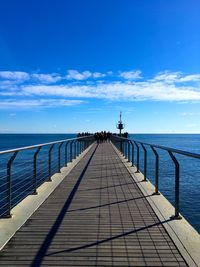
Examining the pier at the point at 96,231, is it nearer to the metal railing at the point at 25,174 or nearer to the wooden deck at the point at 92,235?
the wooden deck at the point at 92,235

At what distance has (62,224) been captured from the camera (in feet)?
16.2

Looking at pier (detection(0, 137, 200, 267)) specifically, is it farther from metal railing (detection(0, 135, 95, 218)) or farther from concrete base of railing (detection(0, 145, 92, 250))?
metal railing (detection(0, 135, 95, 218))

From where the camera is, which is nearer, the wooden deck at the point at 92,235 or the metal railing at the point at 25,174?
the wooden deck at the point at 92,235

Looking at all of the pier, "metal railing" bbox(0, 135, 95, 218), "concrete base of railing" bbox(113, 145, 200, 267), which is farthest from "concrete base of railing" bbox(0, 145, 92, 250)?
"concrete base of railing" bbox(113, 145, 200, 267)

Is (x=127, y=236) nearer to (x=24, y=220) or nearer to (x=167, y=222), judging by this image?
(x=167, y=222)

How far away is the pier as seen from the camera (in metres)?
3.71

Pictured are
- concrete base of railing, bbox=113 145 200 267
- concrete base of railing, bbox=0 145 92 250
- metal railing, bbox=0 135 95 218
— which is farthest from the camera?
metal railing, bbox=0 135 95 218

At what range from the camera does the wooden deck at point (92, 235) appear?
368 cm

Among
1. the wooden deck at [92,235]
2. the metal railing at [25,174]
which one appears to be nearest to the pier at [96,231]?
the wooden deck at [92,235]

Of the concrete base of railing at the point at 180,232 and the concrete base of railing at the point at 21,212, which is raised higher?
the concrete base of railing at the point at 21,212

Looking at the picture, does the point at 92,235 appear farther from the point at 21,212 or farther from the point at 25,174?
the point at 25,174

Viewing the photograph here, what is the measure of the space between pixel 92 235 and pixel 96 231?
18cm

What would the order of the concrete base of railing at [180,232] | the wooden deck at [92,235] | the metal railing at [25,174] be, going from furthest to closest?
1. the metal railing at [25,174]
2. the concrete base of railing at [180,232]
3. the wooden deck at [92,235]

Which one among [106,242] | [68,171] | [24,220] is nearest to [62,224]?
[24,220]
